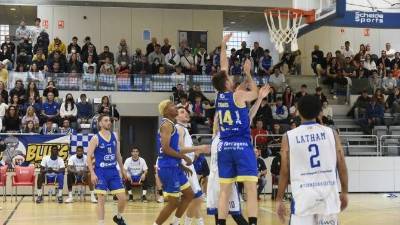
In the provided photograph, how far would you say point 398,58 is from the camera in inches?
1043

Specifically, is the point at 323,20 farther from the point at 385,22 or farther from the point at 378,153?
the point at 378,153

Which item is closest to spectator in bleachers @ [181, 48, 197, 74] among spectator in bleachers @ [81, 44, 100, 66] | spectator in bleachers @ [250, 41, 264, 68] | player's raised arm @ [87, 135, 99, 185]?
spectator in bleachers @ [250, 41, 264, 68]

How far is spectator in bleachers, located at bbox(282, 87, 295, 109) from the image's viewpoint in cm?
2261

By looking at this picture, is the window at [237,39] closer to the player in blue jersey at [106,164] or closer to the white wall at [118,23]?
the white wall at [118,23]

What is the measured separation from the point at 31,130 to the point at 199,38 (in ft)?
35.1

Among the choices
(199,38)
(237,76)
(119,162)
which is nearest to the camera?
(119,162)

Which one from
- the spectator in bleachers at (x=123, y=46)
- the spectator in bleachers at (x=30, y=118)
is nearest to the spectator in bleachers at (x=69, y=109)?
the spectator in bleachers at (x=30, y=118)

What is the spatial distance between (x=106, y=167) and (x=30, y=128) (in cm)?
1072

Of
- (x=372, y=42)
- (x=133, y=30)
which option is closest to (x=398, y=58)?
(x=372, y=42)

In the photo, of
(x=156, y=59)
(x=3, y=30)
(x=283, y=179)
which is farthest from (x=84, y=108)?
(x=3, y=30)

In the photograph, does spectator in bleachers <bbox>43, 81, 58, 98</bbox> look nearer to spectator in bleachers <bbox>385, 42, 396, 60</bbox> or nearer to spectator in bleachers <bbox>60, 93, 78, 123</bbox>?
spectator in bleachers <bbox>60, 93, 78, 123</bbox>

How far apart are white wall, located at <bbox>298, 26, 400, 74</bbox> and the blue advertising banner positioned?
1339 cm

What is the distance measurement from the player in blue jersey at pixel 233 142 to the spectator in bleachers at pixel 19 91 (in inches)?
558

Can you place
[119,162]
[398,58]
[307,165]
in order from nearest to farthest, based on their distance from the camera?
[307,165]
[119,162]
[398,58]
